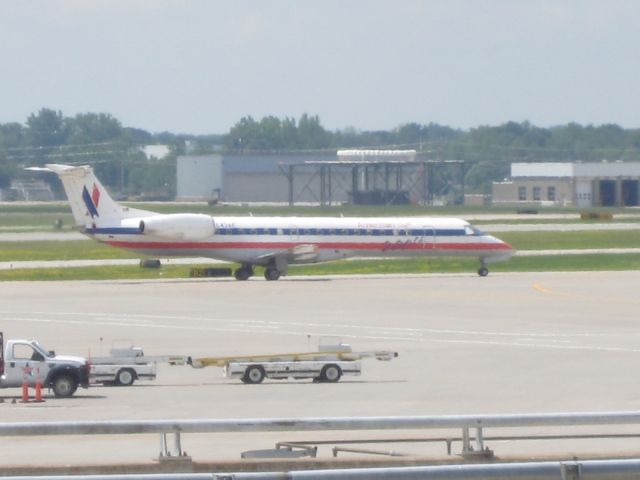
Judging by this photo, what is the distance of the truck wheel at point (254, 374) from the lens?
102 feet

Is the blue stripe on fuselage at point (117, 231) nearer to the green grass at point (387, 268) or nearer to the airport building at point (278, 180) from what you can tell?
the green grass at point (387, 268)

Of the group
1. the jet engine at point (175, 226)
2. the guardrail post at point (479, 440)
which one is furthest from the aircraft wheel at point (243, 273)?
the guardrail post at point (479, 440)

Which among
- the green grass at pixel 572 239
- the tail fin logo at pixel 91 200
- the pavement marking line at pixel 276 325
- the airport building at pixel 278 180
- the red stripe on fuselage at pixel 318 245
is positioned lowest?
the pavement marking line at pixel 276 325

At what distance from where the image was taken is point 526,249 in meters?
88.1

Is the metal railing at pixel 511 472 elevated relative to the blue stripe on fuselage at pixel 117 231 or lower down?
lower down

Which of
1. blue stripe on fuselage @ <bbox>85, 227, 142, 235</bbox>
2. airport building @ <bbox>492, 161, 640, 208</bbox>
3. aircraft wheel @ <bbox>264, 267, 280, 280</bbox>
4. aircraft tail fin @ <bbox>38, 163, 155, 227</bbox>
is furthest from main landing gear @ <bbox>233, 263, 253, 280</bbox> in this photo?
airport building @ <bbox>492, 161, 640, 208</bbox>

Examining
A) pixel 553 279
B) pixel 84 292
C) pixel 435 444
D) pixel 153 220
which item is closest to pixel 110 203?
pixel 153 220

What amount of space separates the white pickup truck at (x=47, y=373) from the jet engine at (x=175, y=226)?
32446mm

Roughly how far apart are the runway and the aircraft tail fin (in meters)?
2.88

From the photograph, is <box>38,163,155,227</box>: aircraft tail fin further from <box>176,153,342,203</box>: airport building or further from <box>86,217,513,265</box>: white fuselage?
<box>176,153,342,203</box>: airport building

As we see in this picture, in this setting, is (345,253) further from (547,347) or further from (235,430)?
(235,430)

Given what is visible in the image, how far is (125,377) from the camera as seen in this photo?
101 feet

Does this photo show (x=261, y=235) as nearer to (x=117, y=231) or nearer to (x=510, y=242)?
(x=117, y=231)

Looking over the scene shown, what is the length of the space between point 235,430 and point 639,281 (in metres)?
49.2
